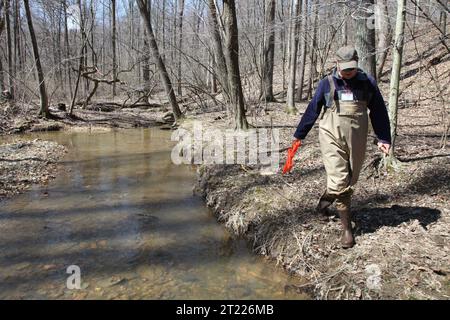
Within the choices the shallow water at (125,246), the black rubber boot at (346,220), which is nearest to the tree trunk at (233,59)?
the shallow water at (125,246)

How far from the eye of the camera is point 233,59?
32.6 feet

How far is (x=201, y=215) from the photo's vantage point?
6680mm

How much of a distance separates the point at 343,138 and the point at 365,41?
13.5 ft

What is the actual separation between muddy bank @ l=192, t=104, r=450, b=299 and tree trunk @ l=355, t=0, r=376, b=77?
1.60m

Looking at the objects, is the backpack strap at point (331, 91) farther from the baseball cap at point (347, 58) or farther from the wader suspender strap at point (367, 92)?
the wader suspender strap at point (367, 92)

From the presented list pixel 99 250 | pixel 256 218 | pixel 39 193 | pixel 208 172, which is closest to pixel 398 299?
pixel 256 218

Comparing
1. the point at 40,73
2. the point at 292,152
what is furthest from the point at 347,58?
the point at 40,73

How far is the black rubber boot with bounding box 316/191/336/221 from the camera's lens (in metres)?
4.96

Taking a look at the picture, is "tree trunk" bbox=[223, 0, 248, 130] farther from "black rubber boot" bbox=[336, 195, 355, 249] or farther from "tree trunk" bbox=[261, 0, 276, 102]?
"black rubber boot" bbox=[336, 195, 355, 249]

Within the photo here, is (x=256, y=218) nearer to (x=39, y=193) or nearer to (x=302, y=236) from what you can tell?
(x=302, y=236)

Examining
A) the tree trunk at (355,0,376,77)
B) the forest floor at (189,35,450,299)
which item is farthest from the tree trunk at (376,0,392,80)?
the forest floor at (189,35,450,299)

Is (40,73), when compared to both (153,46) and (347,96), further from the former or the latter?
(347,96)

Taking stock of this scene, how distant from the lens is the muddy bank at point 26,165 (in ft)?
27.2

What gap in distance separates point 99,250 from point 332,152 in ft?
10.7
